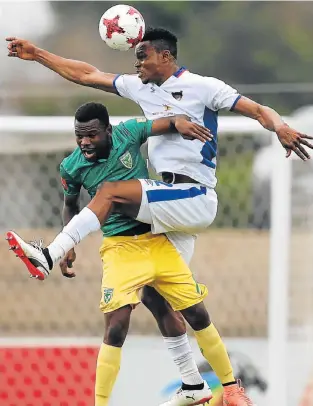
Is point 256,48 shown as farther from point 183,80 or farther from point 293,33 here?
point 183,80

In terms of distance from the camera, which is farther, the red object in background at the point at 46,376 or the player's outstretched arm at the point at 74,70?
the red object in background at the point at 46,376

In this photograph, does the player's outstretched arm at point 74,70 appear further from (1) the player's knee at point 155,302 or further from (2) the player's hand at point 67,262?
(1) the player's knee at point 155,302

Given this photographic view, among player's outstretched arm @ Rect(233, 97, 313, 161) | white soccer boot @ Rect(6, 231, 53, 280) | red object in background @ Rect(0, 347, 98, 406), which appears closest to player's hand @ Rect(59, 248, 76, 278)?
white soccer boot @ Rect(6, 231, 53, 280)

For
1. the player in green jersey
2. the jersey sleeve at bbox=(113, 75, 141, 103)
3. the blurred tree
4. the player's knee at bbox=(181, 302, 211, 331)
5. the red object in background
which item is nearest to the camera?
the player in green jersey

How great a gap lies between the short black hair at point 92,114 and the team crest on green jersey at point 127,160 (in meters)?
0.19

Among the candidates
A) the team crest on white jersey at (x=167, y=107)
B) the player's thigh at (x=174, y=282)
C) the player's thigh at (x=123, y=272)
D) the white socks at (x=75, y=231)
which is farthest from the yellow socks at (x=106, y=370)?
the team crest on white jersey at (x=167, y=107)

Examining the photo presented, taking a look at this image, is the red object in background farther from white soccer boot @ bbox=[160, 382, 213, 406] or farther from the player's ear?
the player's ear

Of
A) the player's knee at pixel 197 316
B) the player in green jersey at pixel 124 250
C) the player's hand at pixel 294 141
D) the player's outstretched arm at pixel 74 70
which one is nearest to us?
the player's hand at pixel 294 141

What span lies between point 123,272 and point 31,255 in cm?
68

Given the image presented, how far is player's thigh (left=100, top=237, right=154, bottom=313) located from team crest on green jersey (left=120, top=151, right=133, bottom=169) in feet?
1.30

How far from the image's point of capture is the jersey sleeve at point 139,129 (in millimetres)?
7242

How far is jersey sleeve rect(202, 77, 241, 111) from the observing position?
7184 millimetres

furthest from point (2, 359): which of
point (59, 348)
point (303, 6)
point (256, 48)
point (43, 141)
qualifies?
point (303, 6)

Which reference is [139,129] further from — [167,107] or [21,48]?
[21,48]
